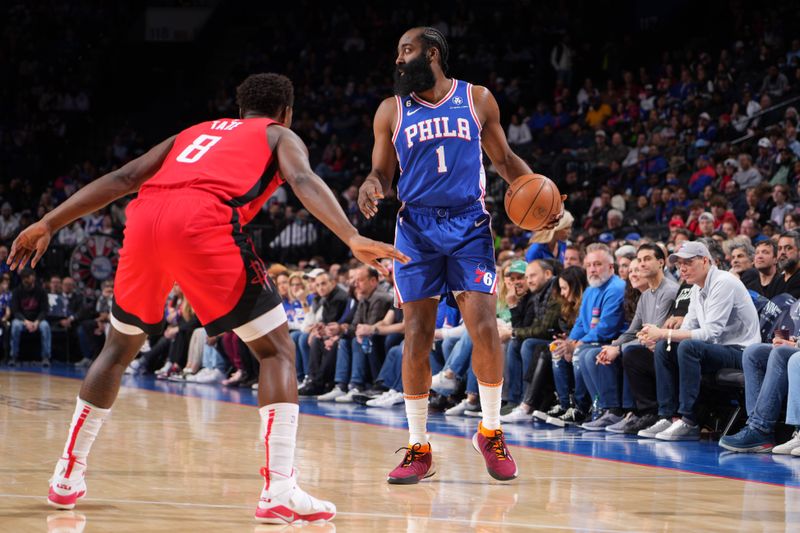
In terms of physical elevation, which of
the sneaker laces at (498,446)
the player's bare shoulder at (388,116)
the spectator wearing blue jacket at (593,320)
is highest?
the player's bare shoulder at (388,116)

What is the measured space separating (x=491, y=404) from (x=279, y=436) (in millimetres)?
1533

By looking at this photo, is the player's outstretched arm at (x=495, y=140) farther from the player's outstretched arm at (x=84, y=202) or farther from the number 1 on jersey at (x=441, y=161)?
the player's outstretched arm at (x=84, y=202)

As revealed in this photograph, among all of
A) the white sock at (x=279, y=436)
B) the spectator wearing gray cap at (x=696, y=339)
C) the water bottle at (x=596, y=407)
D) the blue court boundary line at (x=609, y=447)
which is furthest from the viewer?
the water bottle at (x=596, y=407)

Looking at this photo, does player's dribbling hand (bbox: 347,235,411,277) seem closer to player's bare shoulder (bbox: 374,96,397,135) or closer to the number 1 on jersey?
the number 1 on jersey

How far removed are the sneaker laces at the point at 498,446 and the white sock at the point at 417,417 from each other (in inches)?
12.0

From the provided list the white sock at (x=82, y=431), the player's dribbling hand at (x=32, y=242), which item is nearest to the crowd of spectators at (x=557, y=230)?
the white sock at (x=82, y=431)

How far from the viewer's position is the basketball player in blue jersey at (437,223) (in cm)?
493

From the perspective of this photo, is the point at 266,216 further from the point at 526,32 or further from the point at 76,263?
the point at 526,32

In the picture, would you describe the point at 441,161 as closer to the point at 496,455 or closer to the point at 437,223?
the point at 437,223

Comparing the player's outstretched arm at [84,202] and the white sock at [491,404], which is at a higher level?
the player's outstretched arm at [84,202]

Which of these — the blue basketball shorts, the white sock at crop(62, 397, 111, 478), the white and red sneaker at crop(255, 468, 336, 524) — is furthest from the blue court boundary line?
the white sock at crop(62, 397, 111, 478)

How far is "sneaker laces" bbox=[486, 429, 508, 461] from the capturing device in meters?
4.84

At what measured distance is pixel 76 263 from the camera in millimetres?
16875

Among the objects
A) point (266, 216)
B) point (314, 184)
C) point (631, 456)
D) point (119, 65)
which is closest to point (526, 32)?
point (266, 216)
